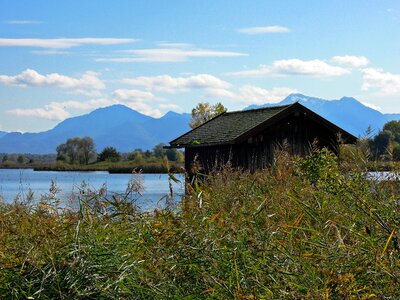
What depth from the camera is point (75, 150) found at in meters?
120

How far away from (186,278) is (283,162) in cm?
Result: 596

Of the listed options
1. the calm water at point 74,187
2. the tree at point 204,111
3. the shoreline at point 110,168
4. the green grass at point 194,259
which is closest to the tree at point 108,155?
the shoreline at point 110,168

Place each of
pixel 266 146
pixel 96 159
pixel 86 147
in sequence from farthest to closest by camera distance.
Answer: pixel 86 147 → pixel 96 159 → pixel 266 146

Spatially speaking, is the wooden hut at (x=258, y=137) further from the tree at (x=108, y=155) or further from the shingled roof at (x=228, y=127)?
the tree at (x=108, y=155)

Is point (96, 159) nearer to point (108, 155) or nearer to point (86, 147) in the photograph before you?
point (86, 147)

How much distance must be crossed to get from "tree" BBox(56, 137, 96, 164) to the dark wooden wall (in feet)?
277

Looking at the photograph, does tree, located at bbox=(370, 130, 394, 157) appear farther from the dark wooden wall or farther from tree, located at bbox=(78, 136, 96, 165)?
tree, located at bbox=(78, 136, 96, 165)

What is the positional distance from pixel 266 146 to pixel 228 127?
2418mm

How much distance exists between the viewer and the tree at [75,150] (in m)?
110

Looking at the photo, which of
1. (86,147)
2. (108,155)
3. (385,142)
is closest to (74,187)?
(385,142)

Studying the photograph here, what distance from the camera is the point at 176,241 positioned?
5.18m

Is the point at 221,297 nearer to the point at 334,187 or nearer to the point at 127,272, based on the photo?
the point at 127,272

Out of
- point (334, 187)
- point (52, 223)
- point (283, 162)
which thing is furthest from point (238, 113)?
point (52, 223)

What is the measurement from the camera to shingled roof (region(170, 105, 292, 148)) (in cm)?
2312
